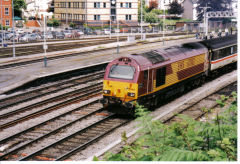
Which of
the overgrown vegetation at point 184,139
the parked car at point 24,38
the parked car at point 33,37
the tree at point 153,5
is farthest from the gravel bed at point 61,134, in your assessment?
the tree at point 153,5

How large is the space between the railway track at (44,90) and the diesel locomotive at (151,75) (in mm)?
6231

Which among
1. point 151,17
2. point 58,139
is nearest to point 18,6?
point 151,17

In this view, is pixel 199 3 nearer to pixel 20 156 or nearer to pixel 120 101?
pixel 120 101

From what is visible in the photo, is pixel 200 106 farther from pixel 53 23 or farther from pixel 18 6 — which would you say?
pixel 18 6

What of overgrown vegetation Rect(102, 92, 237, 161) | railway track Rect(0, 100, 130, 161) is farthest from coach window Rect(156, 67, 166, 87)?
overgrown vegetation Rect(102, 92, 237, 161)

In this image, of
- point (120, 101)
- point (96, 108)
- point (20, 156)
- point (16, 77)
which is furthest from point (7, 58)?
point (20, 156)

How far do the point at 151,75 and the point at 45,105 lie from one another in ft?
21.8

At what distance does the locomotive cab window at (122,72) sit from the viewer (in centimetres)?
1689

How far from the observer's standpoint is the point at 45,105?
20.2m

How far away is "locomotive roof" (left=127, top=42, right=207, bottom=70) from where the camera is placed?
1741cm

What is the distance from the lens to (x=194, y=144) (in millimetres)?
6223

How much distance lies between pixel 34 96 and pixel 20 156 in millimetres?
9831

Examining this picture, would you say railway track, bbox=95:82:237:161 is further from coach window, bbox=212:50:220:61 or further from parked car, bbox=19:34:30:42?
parked car, bbox=19:34:30:42

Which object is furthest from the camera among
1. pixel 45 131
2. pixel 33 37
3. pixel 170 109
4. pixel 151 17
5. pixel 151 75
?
pixel 151 17
